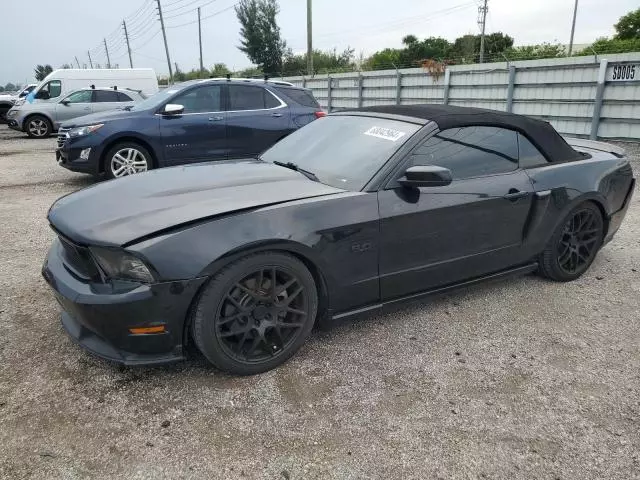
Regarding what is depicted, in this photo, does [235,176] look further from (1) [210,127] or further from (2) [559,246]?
(1) [210,127]

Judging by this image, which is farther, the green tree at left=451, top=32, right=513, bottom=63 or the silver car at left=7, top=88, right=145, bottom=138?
the green tree at left=451, top=32, right=513, bottom=63

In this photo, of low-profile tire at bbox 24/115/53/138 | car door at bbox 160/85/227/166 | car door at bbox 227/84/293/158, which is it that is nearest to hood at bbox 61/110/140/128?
car door at bbox 160/85/227/166

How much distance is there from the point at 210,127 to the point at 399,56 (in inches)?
1700

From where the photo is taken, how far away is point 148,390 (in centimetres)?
250

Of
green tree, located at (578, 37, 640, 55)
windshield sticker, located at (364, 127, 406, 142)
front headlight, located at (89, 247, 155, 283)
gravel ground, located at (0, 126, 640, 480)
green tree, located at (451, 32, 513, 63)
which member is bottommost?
gravel ground, located at (0, 126, 640, 480)

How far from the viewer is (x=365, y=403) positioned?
244cm

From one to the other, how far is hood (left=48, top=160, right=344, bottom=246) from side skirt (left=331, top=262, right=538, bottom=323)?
73 cm

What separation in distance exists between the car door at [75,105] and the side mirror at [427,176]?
14191mm

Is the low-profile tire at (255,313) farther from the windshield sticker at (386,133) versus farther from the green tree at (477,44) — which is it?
the green tree at (477,44)

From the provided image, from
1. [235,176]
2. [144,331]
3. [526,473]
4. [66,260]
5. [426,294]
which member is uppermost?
[235,176]

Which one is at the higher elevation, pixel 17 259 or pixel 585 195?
pixel 585 195

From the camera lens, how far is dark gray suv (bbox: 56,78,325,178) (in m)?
6.97

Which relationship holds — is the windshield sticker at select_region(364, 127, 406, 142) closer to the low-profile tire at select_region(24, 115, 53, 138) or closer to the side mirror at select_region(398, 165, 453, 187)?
the side mirror at select_region(398, 165, 453, 187)

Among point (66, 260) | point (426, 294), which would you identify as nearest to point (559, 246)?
point (426, 294)
